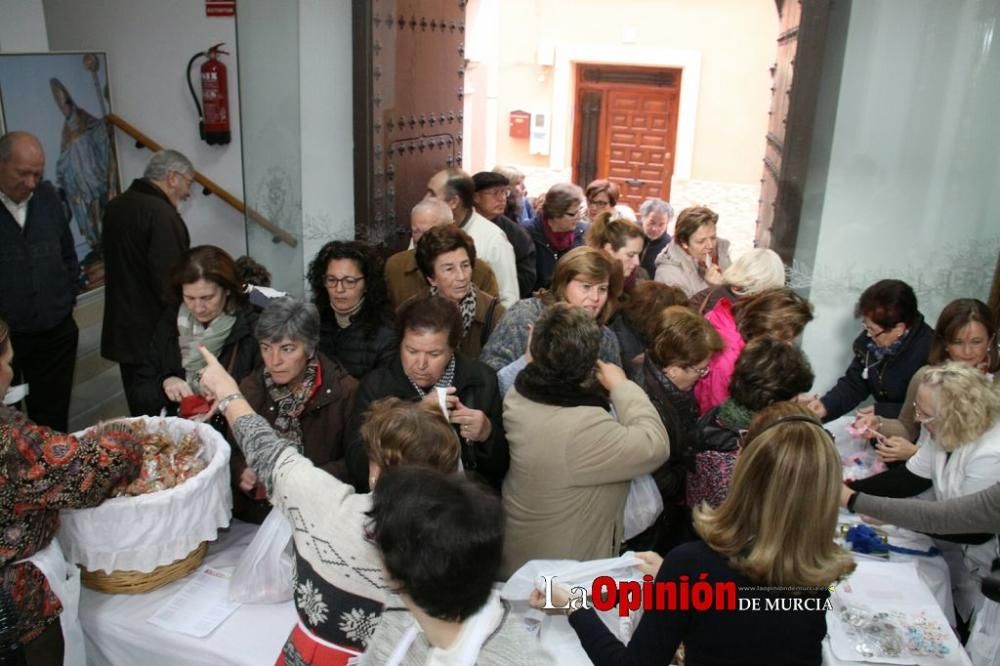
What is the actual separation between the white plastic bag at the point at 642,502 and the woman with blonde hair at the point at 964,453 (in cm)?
71

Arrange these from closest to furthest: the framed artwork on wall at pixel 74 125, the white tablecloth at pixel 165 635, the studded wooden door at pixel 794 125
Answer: the white tablecloth at pixel 165 635
the studded wooden door at pixel 794 125
the framed artwork on wall at pixel 74 125

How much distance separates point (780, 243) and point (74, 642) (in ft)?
13.9

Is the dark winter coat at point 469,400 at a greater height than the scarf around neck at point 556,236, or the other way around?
the scarf around neck at point 556,236

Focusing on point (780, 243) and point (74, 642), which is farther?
point (780, 243)

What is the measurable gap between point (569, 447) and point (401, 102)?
392 cm

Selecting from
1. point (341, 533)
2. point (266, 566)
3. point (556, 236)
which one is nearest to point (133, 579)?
point (266, 566)

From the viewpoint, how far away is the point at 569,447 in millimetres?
2619

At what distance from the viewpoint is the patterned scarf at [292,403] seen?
290cm

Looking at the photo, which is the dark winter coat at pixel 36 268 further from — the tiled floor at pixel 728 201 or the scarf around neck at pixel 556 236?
the tiled floor at pixel 728 201

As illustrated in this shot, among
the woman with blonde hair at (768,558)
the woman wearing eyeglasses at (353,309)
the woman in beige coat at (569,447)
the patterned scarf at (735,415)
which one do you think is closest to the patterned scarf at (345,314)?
the woman wearing eyeglasses at (353,309)

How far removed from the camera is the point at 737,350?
143 inches

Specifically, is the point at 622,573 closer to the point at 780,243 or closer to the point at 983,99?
the point at 780,243

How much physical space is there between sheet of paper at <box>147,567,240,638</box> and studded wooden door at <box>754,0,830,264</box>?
3755mm

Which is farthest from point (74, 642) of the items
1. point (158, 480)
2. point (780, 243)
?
point (780, 243)
